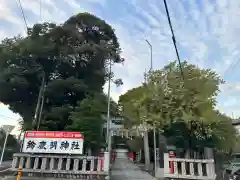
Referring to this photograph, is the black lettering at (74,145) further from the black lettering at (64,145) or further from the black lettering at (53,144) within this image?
the black lettering at (53,144)

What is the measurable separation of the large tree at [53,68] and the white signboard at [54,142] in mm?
4522

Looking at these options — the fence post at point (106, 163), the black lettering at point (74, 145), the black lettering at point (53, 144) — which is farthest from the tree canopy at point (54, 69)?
the fence post at point (106, 163)

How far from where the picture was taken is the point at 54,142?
10.1 metres

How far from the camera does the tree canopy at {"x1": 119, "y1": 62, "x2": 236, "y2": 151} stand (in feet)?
37.2

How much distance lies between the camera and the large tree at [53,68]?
53.6ft

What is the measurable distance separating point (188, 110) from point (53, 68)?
1158 cm

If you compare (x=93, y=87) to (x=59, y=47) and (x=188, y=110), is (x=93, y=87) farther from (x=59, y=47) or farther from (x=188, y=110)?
(x=188, y=110)

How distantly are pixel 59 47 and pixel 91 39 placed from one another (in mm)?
3755

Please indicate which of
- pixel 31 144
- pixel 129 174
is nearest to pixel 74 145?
pixel 31 144

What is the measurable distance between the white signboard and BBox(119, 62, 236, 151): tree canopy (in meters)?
4.57

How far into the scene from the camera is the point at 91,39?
65.6 ft

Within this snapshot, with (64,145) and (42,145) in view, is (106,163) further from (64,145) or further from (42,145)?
(42,145)

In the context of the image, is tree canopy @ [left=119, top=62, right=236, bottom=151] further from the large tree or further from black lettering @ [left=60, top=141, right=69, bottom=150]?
the large tree

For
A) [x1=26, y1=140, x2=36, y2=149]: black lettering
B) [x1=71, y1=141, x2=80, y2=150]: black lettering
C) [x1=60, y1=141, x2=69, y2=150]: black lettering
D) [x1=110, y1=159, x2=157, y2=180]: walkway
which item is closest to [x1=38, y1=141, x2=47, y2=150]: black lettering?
[x1=26, y1=140, x2=36, y2=149]: black lettering
